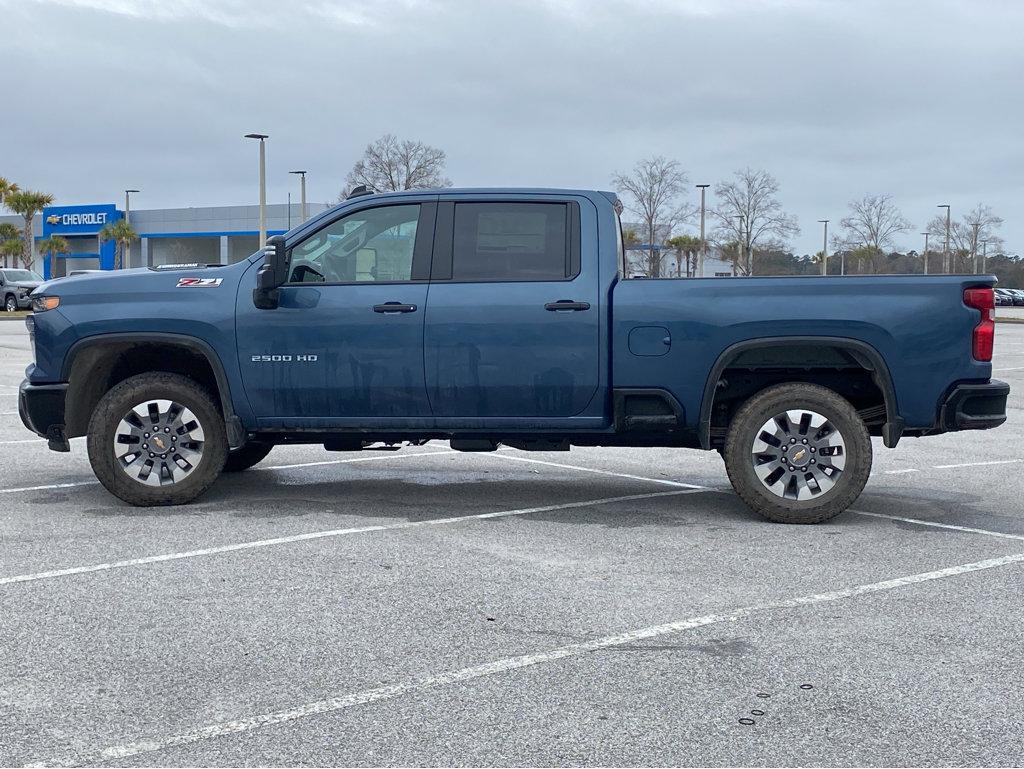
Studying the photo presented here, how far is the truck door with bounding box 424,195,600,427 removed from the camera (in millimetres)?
7715

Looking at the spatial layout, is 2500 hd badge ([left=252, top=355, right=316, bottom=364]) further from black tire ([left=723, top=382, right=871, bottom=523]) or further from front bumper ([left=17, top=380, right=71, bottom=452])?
black tire ([left=723, top=382, right=871, bottom=523])

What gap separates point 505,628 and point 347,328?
10.2 ft

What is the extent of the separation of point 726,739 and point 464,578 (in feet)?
7.83

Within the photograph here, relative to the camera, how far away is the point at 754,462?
7.73 metres

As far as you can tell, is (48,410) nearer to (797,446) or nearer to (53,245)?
(797,446)

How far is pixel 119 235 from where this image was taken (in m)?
75.2

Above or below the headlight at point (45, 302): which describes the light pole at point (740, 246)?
above

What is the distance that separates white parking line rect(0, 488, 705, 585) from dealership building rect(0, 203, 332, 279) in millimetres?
64971

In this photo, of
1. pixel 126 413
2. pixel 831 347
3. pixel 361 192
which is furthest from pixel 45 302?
pixel 831 347

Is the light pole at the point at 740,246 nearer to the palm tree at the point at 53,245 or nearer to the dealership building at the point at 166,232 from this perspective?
the dealership building at the point at 166,232

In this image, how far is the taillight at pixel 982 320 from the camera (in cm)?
750

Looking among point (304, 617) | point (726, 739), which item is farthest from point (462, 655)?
point (726, 739)

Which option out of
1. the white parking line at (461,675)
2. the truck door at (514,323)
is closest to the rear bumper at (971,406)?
the white parking line at (461,675)

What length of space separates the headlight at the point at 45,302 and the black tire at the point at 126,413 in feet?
2.20
